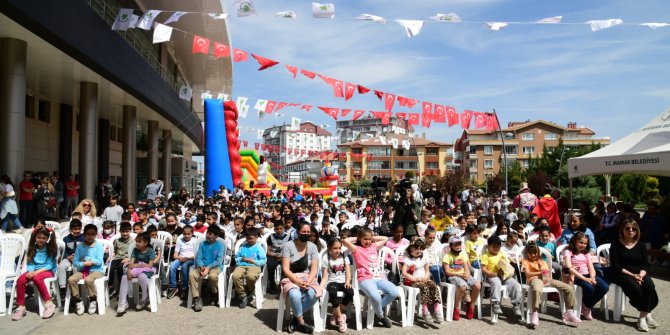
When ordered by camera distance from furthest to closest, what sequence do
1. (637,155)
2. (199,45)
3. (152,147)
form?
(152,147) → (199,45) → (637,155)

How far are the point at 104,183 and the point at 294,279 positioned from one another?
47.0 feet

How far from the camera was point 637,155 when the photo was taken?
9.41 m

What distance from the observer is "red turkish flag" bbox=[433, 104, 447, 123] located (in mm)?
16141

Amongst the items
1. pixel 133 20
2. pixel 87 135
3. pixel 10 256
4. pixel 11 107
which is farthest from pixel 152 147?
pixel 10 256

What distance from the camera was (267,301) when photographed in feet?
21.7

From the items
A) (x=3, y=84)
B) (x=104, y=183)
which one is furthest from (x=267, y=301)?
(x=104, y=183)

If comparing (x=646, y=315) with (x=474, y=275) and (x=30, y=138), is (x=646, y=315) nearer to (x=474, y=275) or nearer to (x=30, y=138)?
(x=474, y=275)

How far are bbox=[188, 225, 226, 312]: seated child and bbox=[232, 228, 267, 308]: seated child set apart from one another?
24 centimetres

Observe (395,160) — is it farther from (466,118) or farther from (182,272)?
(182,272)

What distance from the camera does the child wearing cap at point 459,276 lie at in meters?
5.86

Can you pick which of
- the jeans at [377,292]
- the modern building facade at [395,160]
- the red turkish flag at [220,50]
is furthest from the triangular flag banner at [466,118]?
the modern building facade at [395,160]

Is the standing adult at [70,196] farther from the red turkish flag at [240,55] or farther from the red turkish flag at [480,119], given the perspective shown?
the red turkish flag at [480,119]

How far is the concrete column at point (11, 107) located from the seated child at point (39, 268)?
5556 millimetres

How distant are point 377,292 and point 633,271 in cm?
313
